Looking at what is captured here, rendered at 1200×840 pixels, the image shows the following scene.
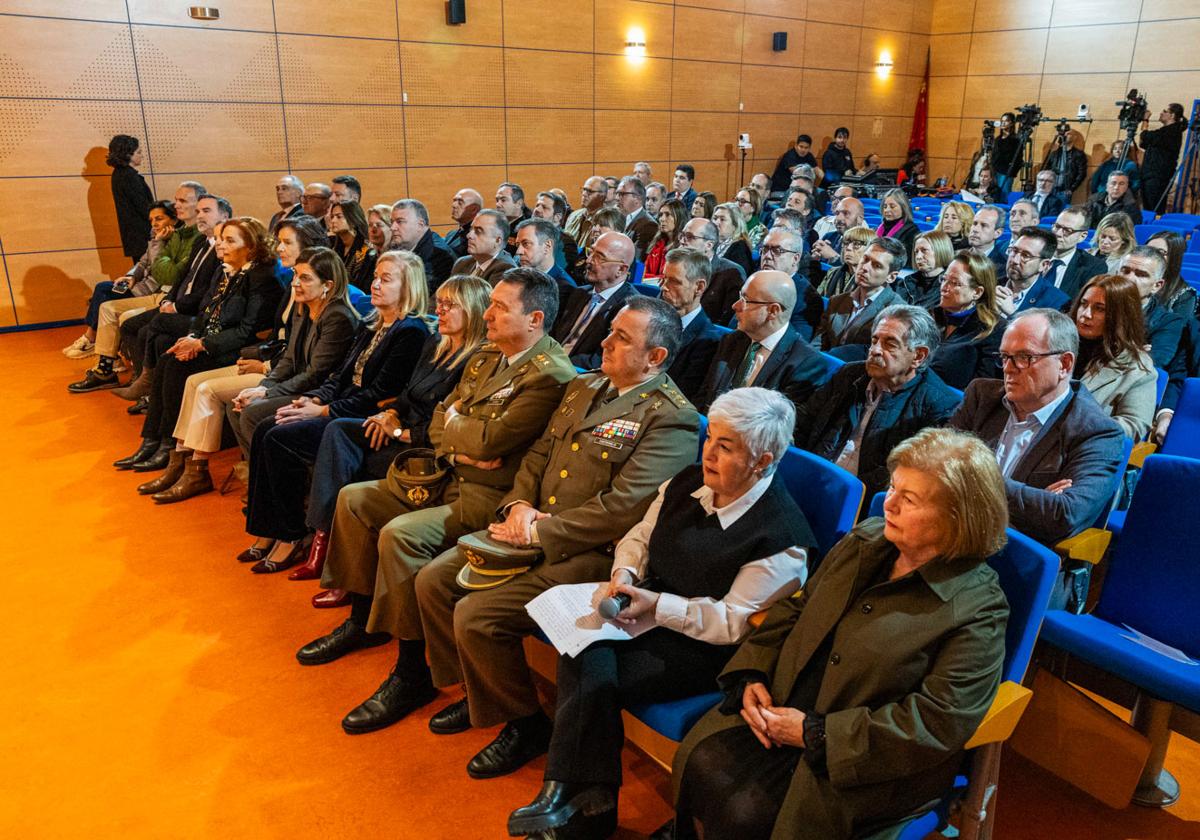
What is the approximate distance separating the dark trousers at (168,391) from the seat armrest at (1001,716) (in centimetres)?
423

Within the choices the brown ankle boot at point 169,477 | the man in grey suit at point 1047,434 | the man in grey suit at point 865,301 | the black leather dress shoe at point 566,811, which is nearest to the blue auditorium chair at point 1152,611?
the man in grey suit at point 1047,434

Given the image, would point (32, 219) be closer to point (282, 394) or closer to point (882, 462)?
point (282, 394)

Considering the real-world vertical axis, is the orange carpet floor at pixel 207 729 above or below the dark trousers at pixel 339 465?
below

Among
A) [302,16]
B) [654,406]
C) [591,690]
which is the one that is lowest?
[591,690]

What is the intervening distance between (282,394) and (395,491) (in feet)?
4.32

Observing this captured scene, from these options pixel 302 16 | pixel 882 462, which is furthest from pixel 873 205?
pixel 882 462

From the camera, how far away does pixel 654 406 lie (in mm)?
2531

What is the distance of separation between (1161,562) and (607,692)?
5.05 ft

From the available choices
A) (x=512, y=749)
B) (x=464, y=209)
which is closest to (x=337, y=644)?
(x=512, y=749)

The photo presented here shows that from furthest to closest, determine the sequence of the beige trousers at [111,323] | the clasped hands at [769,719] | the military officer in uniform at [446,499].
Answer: the beige trousers at [111,323], the military officer in uniform at [446,499], the clasped hands at [769,719]

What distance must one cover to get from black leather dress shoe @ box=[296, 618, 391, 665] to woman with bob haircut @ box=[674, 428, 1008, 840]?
159cm

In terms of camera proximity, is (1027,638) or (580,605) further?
(580,605)

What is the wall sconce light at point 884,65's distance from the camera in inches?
520

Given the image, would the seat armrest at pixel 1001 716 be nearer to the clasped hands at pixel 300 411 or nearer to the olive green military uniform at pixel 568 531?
the olive green military uniform at pixel 568 531
